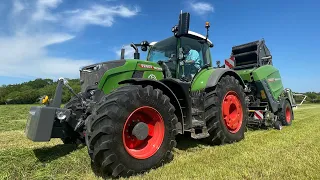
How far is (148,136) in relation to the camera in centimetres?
423

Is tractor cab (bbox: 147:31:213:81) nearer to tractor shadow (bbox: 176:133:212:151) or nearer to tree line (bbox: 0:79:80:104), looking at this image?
tractor shadow (bbox: 176:133:212:151)

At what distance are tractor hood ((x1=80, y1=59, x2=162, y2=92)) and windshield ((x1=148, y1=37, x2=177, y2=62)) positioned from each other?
1.09m

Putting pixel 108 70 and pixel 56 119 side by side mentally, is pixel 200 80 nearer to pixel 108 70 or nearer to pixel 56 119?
pixel 108 70

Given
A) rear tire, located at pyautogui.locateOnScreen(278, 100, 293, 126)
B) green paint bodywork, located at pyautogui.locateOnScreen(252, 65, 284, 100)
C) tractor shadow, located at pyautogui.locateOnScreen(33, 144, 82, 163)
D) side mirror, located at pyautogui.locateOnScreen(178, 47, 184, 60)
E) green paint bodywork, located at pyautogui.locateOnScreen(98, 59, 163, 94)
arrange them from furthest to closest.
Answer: rear tire, located at pyautogui.locateOnScreen(278, 100, 293, 126) → green paint bodywork, located at pyautogui.locateOnScreen(252, 65, 284, 100) → side mirror, located at pyautogui.locateOnScreen(178, 47, 184, 60) → green paint bodywork, located at pyautogui.locateOnScreen(98, 59, 163, 94) → tractor shadow, located at pyautogui.locateOnScreen(33, 144, 82, 163)

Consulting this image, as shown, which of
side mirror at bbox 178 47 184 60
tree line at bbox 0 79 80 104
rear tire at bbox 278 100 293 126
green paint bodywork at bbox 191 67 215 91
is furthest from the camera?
tree line at bbox 0 79 80 104


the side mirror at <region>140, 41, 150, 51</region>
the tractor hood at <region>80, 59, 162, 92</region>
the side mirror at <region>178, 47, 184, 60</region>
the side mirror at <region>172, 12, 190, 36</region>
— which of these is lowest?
the tractor hood at <region>80, 59, 162, 92</region>

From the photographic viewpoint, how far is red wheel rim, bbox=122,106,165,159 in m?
3.89

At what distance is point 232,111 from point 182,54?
1.80 m

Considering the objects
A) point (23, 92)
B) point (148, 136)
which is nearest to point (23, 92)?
point (23, 92)

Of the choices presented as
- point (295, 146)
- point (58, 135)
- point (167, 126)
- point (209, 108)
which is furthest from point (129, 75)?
point (295, 146)

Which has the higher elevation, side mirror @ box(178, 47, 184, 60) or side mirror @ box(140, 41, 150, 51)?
side mirror @ box(140, 41, 150, 51)

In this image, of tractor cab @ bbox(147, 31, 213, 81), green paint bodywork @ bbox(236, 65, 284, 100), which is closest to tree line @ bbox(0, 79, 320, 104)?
green paint bodywork @ bbox(236, 65, 284, 100)

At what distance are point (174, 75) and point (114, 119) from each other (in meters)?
2.68

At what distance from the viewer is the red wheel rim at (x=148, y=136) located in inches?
153
